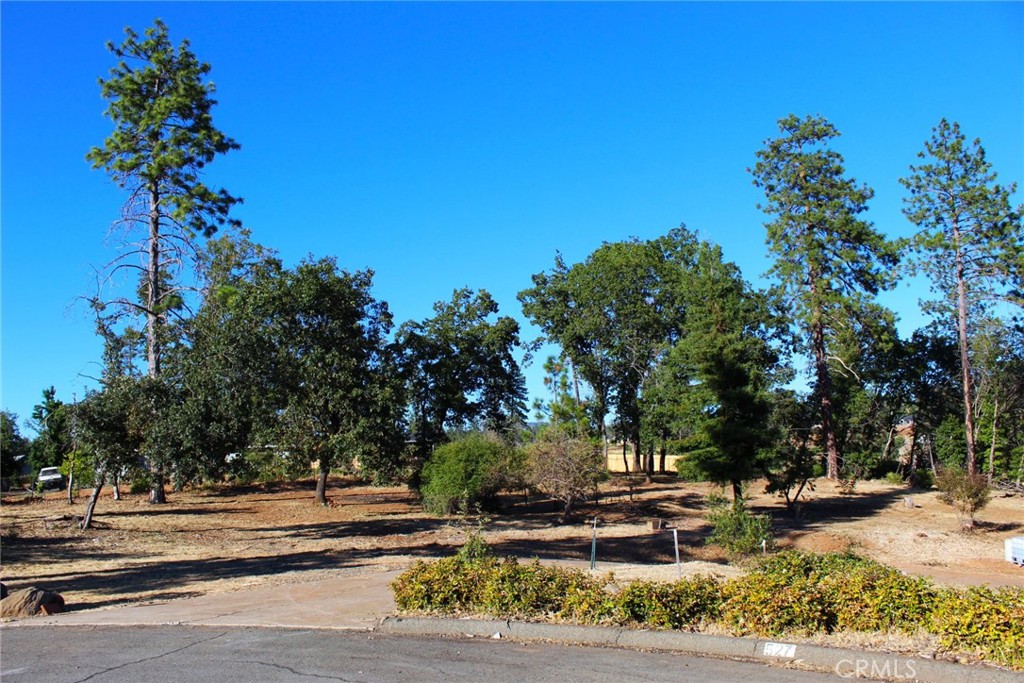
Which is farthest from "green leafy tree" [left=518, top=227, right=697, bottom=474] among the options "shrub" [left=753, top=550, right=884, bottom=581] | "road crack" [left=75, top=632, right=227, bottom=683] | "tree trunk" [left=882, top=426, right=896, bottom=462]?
"road crack" [left=75, top=632, right=227, bottom=683]

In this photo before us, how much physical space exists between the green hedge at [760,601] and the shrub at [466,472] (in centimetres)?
1666

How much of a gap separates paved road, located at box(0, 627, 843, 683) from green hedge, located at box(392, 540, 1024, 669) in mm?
768

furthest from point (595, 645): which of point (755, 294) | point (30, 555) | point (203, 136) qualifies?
point (755, 294)

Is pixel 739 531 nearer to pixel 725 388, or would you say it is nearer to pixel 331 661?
pixel 725 388

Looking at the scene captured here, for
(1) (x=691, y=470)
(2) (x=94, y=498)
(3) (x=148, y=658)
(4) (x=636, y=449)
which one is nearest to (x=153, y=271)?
(2) (x=94, y=498)

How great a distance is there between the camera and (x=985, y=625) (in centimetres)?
659

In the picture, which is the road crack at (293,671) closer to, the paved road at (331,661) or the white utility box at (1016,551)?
the paved road at (331,661)

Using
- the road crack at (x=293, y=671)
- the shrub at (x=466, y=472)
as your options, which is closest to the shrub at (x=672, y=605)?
the road crack at (x=293, y=671)

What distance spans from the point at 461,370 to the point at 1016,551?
21977 millimetres

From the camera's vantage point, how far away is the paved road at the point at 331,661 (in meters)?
6.75

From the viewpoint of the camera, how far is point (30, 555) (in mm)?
17031

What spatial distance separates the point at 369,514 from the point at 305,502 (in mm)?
4340

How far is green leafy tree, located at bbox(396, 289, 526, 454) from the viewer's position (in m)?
34.1

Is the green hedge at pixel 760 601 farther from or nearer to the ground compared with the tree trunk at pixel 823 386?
nearer to the ground
